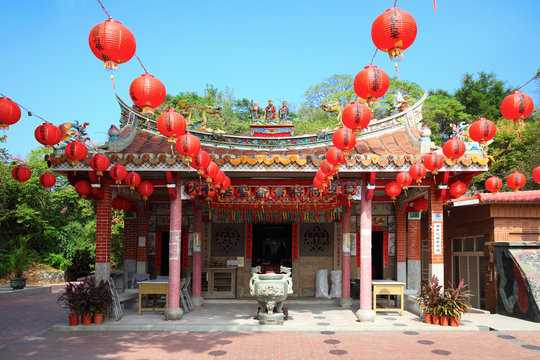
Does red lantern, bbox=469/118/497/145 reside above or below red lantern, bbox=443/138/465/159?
above

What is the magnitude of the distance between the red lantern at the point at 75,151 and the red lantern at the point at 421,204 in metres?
8.55

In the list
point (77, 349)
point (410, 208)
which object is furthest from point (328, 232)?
point (77, 349)

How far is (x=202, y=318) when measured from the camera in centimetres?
1022

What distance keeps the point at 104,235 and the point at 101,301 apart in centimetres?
150

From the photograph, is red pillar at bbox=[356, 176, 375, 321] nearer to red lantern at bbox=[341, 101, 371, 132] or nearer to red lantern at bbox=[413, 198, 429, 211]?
red lantern at bbox=[413, 198, 429, 211]

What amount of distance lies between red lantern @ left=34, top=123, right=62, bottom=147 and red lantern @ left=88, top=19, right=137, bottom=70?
295cm

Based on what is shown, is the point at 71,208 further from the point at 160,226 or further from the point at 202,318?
the point at 202,318

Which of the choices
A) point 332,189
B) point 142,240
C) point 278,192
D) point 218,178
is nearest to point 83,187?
point 218,178

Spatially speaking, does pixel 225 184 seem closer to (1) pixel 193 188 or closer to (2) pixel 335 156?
(1) pixel 193 188

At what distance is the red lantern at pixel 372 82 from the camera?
6.12 metres

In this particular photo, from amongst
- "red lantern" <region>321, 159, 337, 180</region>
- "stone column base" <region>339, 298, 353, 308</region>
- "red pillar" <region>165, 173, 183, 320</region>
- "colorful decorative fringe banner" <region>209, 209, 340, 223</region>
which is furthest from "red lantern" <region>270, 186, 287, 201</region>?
"stone column base" <region>339, 298, 353, 308</region>

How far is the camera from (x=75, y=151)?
873cm

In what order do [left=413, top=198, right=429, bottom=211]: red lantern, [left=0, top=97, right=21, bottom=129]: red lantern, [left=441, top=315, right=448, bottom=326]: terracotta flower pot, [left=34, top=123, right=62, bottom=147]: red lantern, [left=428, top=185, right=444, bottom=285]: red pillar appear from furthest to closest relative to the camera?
1. [left=413, top=198, right=429, bottom=211]: red lantern
2. [left=428, top=185, right=444, bottom=285]: red pillar
3. [left=441, top=315, right=448, bottom=326]: terracotta flower pot
4. [left=34, top=123, right=62, bottom=147]: red lantern
5. [left=0, top=97, right=21, bottom=129]: red lantern

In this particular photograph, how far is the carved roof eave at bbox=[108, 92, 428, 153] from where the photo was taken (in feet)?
37.6
